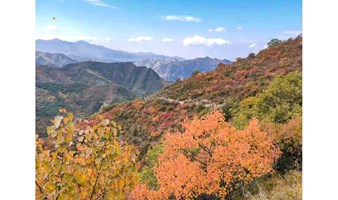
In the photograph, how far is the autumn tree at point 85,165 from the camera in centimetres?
189

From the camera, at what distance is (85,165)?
2.06 metres

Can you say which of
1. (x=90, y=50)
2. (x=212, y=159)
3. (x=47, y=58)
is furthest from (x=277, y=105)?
(x=47, y=58)

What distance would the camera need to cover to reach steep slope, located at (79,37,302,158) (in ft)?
15.5

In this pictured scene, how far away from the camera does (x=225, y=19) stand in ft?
10.2

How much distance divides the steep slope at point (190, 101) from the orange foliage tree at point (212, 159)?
0.58m

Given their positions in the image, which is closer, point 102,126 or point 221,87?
point 102,126

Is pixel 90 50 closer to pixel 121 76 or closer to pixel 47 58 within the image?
pixel 47 58

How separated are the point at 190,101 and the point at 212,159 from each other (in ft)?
5.84

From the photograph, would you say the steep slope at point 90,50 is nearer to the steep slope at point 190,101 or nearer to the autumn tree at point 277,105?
the steep slope at point 190,101

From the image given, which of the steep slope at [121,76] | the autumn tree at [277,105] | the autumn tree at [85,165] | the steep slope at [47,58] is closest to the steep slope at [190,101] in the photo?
the autumn tree at [277,105]

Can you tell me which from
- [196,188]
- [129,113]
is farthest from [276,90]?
[129,113]

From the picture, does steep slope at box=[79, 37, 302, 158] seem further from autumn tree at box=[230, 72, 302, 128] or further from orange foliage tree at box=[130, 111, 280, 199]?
orange foliage tree at box=[130, 111, 280, 199]
